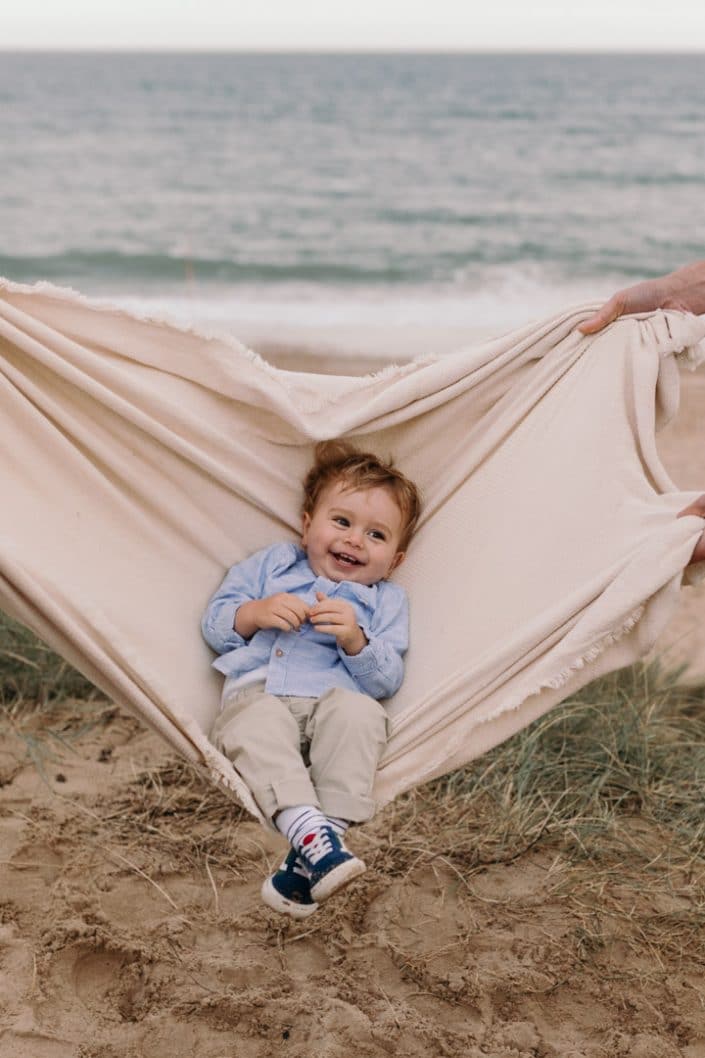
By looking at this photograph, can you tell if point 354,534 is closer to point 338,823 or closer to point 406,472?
point 406,472

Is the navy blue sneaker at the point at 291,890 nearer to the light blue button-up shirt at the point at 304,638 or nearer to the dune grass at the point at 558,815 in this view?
the light blue button-up shirt at the point at 304,638

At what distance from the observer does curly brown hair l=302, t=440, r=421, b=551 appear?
2.07 metres

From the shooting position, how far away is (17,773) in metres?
2.43

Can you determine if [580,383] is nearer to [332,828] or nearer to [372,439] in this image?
[372,439]

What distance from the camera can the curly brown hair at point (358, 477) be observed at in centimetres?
207

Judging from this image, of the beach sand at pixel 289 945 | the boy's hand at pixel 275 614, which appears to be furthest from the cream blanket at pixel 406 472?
the beach sand at pixel 289 945

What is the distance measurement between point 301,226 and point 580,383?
33.7 feet

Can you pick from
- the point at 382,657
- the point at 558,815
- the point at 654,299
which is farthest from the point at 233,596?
the point at 654,299

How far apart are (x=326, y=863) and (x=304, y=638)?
0.46 meters

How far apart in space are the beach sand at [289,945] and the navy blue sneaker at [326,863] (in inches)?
13.5

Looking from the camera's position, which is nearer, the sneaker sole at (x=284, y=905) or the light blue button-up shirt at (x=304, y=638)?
the sneaker sole at (x=284, y=905)

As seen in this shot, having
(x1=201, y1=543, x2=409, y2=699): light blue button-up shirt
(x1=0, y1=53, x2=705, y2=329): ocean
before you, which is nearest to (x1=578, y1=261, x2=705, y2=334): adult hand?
(x1=201, y1=543, x2=409, y2=699): light blue button-up shirt

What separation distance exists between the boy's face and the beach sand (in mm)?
587

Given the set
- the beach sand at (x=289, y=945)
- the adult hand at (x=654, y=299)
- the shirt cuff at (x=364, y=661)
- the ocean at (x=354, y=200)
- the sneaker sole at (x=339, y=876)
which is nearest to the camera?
the sneaker sole at (x=339, y=876)
